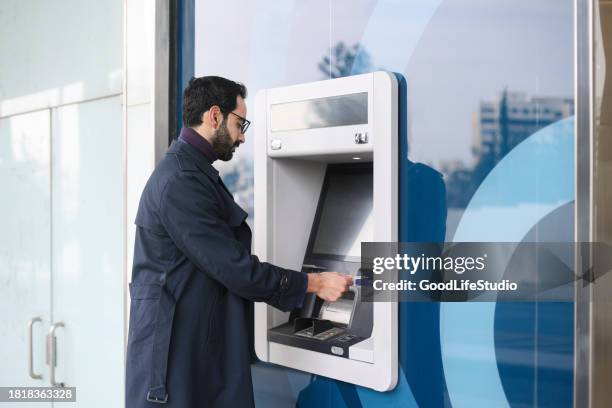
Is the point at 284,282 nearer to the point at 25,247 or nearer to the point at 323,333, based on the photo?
the point at 323,333

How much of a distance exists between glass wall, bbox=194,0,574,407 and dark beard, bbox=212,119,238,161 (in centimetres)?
37

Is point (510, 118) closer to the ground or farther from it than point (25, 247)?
farther from it

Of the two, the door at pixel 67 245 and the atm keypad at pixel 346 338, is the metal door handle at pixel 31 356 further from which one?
the atm keypad at pixel 346 338

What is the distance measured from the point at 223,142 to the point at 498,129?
0.89 m

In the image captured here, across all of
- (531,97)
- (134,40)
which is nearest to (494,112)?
(531,97)

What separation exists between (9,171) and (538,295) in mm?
3276

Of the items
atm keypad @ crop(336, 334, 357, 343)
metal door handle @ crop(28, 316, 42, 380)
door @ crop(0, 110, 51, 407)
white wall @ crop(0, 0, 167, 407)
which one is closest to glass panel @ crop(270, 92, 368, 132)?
atm keypad @ crop(336, 334, 357, 343)

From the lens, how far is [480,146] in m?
1.90

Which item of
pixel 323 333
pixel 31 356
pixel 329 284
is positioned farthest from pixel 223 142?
pixel 31 356

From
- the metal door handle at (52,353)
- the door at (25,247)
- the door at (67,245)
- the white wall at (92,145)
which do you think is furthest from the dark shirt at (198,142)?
the metal door handle at (52,353)

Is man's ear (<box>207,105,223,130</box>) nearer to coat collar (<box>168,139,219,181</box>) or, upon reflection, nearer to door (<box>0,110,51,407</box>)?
coat collar (<box>168,139,219,181</box>)

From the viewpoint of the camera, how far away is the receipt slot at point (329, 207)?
204cm

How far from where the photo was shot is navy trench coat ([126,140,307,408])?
6.54 feet

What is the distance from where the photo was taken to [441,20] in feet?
6.49
